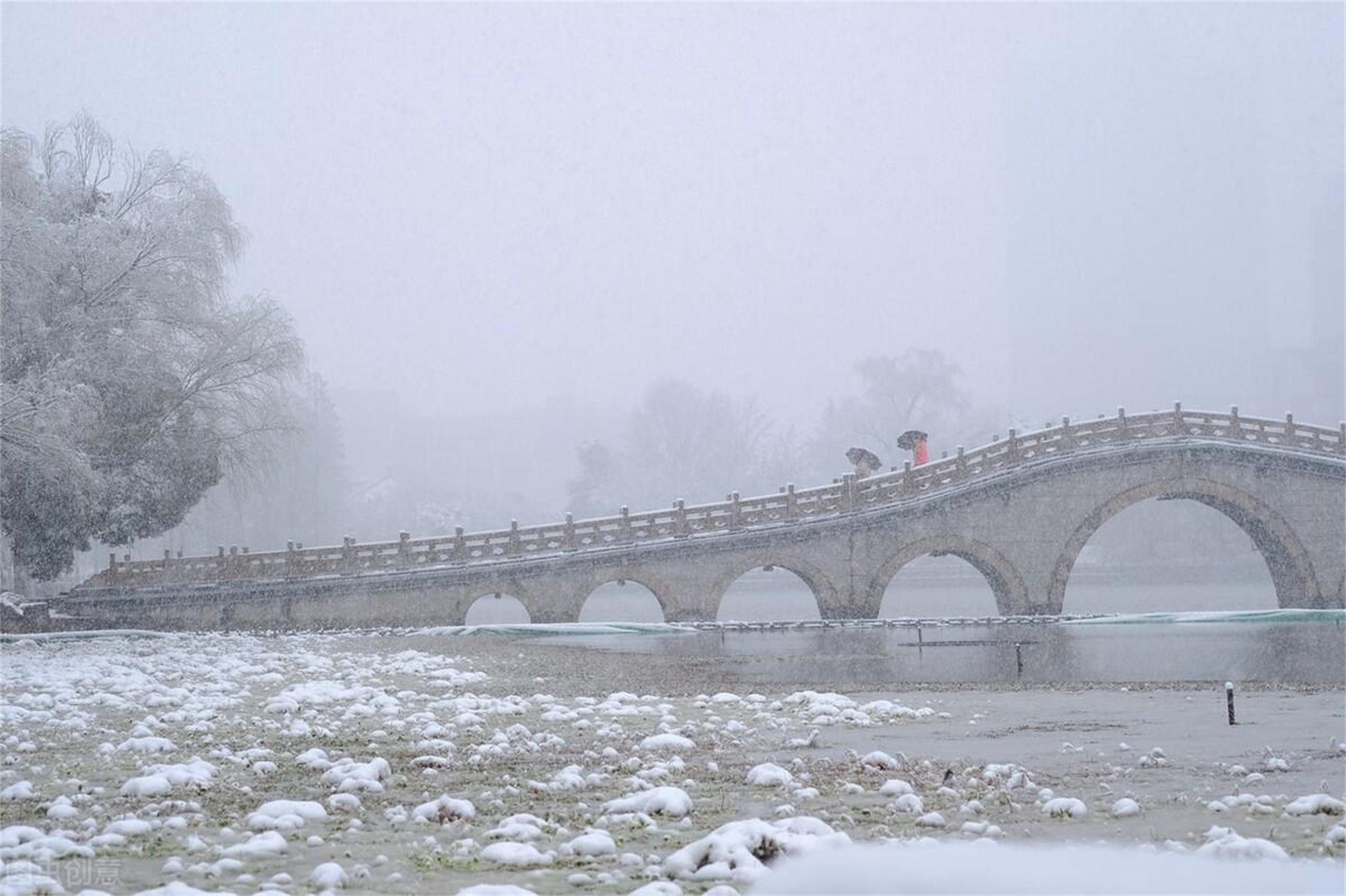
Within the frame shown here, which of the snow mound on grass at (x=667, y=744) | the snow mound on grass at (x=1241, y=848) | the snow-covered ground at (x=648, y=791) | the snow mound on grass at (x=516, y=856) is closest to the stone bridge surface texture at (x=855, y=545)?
the snow-covered ground at (x=648, y=791)

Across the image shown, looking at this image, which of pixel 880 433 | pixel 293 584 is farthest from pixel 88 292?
pixel 880 433

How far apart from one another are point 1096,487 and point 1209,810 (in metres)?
28.5

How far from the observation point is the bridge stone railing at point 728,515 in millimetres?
30625

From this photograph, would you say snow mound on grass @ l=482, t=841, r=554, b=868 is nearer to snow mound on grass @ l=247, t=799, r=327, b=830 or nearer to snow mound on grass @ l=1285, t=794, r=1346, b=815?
snow mound on grass @ l=247, t=799, r=327, b=830

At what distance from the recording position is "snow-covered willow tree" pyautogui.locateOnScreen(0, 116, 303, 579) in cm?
2009

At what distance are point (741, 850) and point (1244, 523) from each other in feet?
113

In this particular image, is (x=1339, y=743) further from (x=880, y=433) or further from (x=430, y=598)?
(x=880, y=433)

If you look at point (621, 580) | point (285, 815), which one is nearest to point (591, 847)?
point (285, 815)

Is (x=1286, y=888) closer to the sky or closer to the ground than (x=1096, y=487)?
closer to the ground

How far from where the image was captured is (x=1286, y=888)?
2.95 meters

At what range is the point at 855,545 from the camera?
3200cm

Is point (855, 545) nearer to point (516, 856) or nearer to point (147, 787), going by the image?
point (147, 787)

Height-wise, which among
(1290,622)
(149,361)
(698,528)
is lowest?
(1290,622)

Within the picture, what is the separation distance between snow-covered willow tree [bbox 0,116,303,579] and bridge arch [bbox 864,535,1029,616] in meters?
15.9
